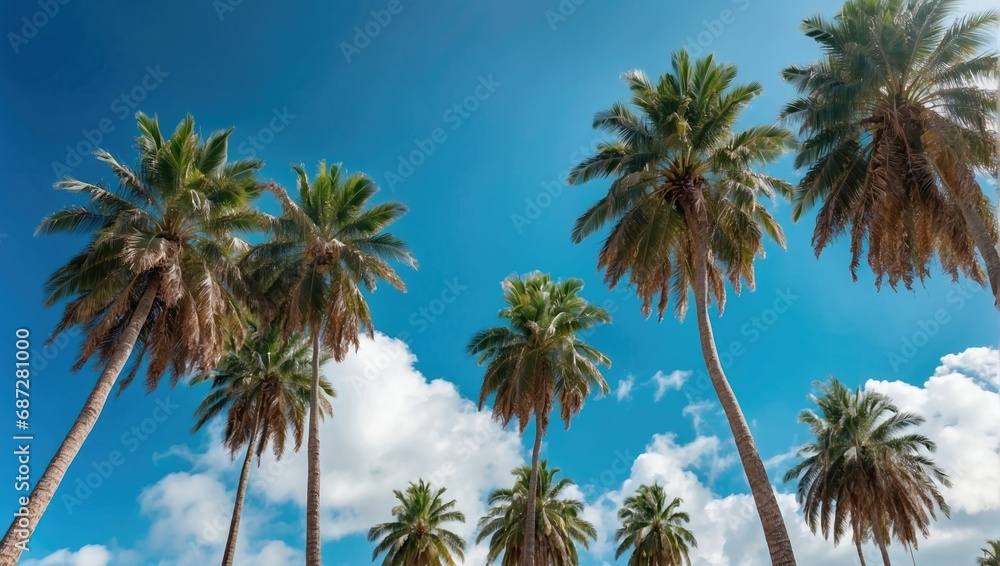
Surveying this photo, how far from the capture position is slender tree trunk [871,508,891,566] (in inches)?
1187

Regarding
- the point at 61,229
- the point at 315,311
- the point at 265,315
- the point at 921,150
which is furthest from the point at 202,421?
the point at 921,150

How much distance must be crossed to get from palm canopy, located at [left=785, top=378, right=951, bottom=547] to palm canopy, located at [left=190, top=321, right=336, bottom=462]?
90.1 feet

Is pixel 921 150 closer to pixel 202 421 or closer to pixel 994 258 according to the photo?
pixel 994 258

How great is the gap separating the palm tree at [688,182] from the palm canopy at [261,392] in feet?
53.5

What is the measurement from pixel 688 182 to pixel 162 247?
14402mm

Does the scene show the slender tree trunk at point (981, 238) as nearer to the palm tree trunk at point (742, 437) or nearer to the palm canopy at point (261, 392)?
the palm tree trunk at point (742, 437)

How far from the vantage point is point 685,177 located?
57.6 ft

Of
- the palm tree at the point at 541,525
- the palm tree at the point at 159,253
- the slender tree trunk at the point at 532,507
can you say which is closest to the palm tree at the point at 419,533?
the palm tree at the point at 541,525

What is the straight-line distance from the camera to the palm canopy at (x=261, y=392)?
1065 inches

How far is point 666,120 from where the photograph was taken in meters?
17.5

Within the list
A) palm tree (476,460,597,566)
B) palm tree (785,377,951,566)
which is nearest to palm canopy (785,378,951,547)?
palm tree (785,377,951,566)

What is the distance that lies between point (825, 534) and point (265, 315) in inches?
1197

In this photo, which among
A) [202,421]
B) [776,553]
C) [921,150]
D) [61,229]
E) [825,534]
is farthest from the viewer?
[825,534]

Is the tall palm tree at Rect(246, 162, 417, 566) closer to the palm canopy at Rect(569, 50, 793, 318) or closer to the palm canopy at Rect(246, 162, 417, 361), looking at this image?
the palm canopy at Rect(246, 162, 417, 361)
